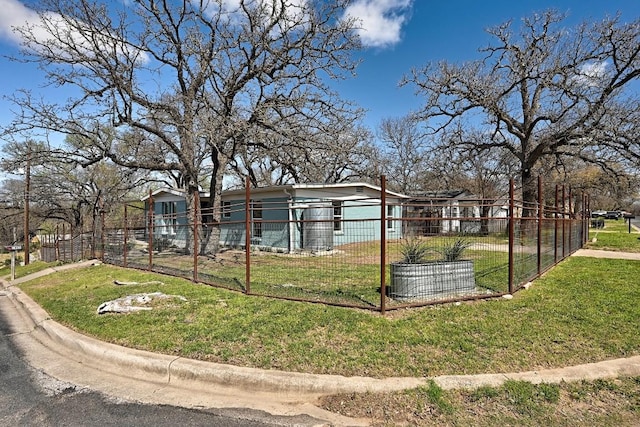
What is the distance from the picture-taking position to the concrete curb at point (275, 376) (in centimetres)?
Result: 329

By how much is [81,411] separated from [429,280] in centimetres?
484

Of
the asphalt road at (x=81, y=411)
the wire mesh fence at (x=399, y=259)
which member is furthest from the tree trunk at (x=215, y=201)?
the asphalt road at (x=81, y=411)

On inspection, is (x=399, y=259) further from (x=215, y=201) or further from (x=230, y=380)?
(x=215, y=201)

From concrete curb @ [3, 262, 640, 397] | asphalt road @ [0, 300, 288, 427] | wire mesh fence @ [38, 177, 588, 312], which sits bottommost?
asphalt road @ [0, 300, 288, 427]

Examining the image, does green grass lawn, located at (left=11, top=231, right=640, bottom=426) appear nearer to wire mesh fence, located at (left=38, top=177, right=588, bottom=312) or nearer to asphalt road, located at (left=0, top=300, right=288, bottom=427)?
wire mesh fence, located at (left=38, top=177, right=588, bottom=312)

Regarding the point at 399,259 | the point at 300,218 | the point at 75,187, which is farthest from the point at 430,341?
the point at 75,187

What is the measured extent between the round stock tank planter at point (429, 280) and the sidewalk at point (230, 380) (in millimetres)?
2421

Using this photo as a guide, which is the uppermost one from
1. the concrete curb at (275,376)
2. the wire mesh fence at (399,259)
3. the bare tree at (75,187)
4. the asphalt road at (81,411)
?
the bare tree at (75,187)

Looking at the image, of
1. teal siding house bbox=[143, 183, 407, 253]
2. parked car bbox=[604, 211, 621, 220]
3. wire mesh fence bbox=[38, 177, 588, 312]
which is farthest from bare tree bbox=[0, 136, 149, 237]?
parked car bbox=[604, 211, 621, 220]

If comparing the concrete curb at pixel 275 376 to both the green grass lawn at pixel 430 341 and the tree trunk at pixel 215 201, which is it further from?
the tree trunk at pixel 215 201

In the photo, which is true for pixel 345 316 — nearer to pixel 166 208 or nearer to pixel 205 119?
pixel 205 119

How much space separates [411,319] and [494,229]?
4678mm

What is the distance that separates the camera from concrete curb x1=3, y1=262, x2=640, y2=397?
3289mm

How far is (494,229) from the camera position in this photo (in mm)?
8461
